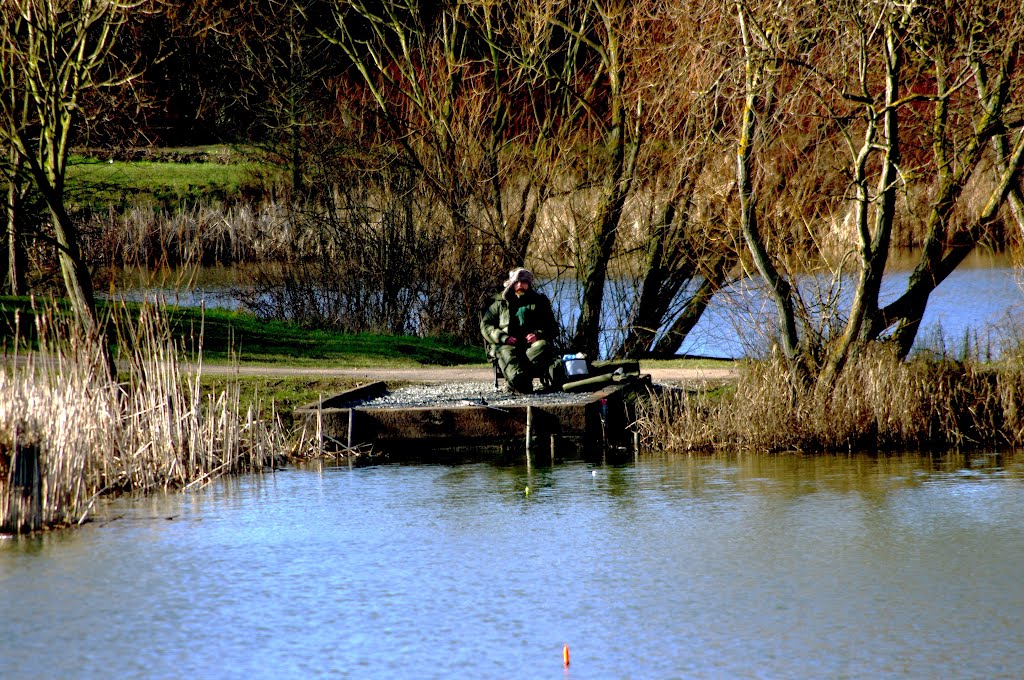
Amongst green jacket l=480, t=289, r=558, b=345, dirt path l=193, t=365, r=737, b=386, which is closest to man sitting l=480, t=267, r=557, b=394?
green jacket l=480, t=289, r=558, b=345

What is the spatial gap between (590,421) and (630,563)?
183 inches

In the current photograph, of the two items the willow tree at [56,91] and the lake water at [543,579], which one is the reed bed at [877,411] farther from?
the willow tree at [56,91]

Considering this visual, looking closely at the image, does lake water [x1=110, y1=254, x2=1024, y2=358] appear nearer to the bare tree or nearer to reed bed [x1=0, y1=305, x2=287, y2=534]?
the bare tree

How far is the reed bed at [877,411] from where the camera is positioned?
12438 millimetres

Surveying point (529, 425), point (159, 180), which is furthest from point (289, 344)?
point (159, 180)

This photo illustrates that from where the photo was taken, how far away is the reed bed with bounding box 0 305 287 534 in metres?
9.34

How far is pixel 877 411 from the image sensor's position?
12.5 m

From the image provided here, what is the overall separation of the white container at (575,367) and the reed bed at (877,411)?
1.66 meters

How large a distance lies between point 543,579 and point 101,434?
4440mm

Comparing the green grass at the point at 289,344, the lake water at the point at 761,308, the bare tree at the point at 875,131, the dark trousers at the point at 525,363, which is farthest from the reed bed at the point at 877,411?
the green grass at the point at 289,344

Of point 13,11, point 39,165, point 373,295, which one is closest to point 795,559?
point 39,165

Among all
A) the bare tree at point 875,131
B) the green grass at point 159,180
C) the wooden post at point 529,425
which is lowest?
the wooden post at point 529,425

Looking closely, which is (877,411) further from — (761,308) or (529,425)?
(529,425)

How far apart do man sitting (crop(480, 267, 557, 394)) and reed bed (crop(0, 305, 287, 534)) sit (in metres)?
2.42
